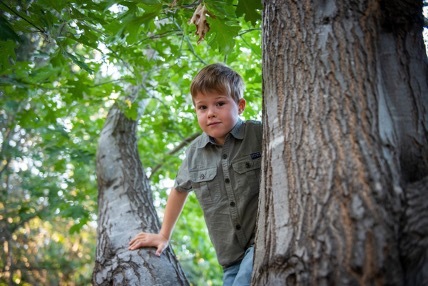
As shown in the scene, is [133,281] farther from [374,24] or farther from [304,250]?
[374,24]

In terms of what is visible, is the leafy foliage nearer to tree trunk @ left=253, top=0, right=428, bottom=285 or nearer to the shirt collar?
the shirt collar

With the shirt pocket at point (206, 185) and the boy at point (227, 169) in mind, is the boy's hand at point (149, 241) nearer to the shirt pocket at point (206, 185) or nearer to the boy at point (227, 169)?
the boy at point (227, 169)

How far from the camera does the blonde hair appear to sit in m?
2.64

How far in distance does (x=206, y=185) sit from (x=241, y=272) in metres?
0.66

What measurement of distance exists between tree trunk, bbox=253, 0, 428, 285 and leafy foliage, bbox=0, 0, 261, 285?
2.87 feet

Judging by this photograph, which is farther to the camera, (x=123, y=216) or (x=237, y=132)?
(x=123, y=216)

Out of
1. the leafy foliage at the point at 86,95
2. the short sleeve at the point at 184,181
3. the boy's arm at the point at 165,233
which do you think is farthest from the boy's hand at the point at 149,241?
the leafy foliage at the point at 86,95

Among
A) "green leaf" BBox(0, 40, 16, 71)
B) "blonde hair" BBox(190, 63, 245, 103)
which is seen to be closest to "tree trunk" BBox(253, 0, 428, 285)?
"blonde hair" BBox(190, 63, 245, 103)

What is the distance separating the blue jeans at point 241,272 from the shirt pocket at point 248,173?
400 mm

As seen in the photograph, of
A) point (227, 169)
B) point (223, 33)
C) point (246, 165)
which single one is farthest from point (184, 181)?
point (223, 33)

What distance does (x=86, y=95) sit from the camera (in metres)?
5.81

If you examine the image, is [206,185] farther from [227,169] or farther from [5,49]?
[5,49]

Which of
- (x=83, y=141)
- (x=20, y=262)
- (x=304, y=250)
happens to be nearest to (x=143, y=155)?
(x=83, y=141)

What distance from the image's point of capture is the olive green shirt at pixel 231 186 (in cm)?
258
